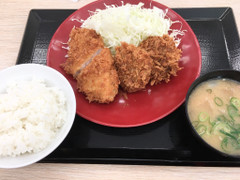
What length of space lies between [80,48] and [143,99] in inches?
30.1

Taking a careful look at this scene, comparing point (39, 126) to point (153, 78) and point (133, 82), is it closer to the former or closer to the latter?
point (133, 82)

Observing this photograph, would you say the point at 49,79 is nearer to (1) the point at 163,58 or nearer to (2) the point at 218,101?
(1) the point at 163,58

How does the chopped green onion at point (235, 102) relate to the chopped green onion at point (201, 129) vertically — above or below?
above

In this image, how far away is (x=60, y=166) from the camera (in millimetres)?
1686

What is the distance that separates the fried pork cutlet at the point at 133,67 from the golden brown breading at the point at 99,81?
9cm

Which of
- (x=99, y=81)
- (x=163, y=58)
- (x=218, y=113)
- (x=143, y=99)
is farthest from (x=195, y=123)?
(x=99, y=81)

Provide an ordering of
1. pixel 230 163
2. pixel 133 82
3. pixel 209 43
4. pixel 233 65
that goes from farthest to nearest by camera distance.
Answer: pixel 209 43
pixel 233 65
pixel 133 82
pixel 230 163

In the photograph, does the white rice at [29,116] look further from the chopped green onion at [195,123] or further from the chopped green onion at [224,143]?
the chopped green onion at [224,143]

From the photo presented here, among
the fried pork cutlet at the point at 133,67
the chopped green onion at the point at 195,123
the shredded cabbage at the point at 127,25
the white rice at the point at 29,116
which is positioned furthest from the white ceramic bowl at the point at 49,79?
the chopped green onion at the point at 195,123

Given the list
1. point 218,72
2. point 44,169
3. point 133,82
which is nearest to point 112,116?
point 133,82

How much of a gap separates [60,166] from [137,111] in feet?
2.56

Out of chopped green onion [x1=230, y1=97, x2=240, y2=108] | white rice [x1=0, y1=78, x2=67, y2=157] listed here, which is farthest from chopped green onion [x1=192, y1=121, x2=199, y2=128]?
white rice [x1=0, y1=78, x2=67, y2=157]

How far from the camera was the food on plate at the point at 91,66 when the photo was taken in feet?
5.94

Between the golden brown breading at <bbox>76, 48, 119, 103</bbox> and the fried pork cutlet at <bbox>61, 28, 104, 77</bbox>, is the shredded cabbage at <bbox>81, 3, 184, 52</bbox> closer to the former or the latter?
the fried pork cutlet at <bbox>61, 28, 104, 77</bbox>
